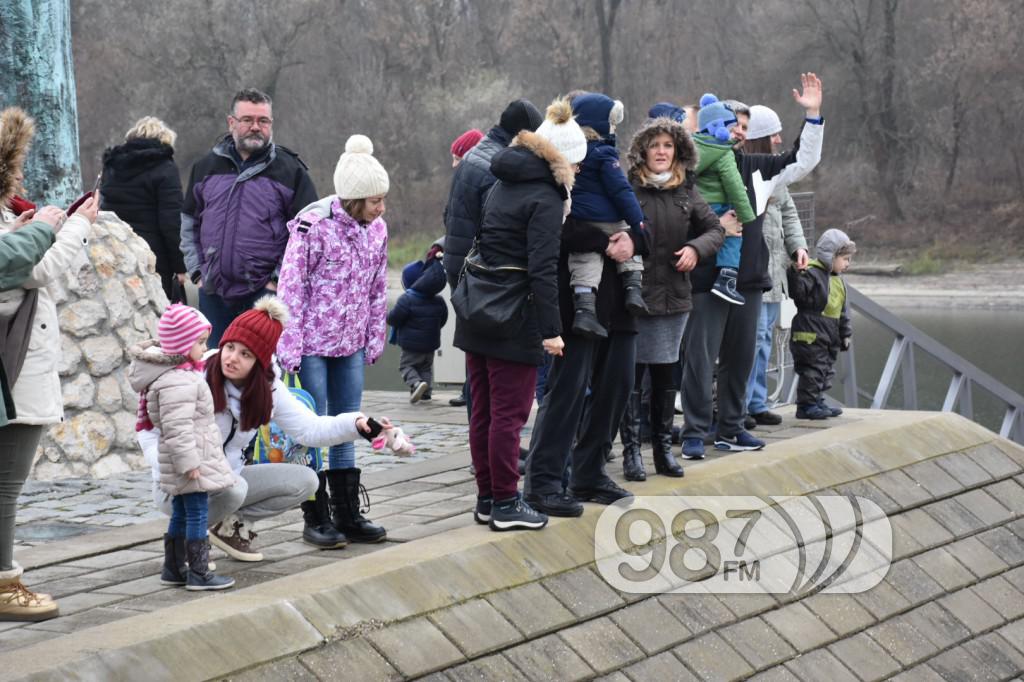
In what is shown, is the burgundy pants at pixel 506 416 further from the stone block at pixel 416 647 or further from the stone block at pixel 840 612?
the stone block at pixel 840 612

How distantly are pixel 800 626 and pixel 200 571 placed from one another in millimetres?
2427

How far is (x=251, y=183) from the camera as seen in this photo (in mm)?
7324

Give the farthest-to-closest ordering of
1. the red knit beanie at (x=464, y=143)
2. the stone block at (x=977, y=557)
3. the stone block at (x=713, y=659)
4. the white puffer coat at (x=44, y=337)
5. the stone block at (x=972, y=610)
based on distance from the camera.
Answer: the red knit beanie at (x=464, y=143) → the stone block at (x=977, y=557) → the stone block at (x=972, y=610) → the stone block at (x=713, y=659) → the white puffer coat at (x=44, y=337)

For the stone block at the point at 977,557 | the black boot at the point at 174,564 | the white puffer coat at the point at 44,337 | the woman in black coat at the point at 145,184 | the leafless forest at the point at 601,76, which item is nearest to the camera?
the white puffer coat at the point at 44,337

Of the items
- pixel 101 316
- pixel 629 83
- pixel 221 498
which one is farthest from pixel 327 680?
pixel 629 83

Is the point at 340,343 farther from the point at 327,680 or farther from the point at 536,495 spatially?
the point at 327,680

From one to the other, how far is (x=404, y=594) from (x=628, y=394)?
1.74 meters

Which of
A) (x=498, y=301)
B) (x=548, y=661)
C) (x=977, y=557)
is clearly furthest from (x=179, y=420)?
(x=977, y=557)

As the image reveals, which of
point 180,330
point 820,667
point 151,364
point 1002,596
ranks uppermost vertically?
point 180,330

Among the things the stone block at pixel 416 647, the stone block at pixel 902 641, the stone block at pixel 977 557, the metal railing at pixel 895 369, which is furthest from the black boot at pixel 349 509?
the metal railing at pixel 895 369

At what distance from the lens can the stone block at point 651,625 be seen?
19.2ft

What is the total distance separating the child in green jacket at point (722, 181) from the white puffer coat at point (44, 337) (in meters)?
3.32

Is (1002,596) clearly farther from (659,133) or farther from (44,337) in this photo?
(44,337)

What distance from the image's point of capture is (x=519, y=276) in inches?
237
